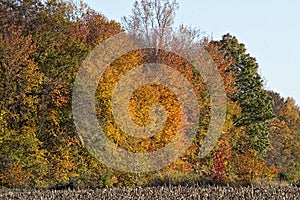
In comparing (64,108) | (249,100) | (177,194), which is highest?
(249,100)

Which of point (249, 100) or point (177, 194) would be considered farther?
point (249, 100)

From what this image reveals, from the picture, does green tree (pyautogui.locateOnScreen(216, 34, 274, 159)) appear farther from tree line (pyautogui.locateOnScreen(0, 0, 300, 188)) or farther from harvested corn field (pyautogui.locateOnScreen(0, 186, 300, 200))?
harvested corn field (pyautogui.locateOnScreen(0, 186, 300, 200))

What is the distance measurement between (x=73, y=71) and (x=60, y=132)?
3.14 meters

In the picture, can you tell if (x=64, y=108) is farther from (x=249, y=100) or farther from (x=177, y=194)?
(x=249, y=100)

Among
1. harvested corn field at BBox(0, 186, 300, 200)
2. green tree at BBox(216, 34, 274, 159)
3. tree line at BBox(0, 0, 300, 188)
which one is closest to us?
harvested corn field at BBox(0, 186, 300, 200)

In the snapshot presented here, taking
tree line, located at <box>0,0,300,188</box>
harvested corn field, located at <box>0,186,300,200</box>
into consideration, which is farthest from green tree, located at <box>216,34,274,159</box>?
harvested corn field, located at <box>0,186,300,200</box>

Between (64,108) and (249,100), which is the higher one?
(249,100)

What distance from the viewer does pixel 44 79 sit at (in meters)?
33.6

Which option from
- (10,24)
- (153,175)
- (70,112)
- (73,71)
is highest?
(10,24)

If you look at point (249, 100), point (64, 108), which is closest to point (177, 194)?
point (64, 108)

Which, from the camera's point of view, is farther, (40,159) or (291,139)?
(291,139)

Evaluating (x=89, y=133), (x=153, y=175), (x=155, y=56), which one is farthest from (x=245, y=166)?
(x=155, y=56)

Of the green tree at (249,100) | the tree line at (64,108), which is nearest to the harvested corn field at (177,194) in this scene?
the tree line at (64,108)

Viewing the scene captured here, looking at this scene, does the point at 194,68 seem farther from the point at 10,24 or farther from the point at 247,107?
the point at 10,24
